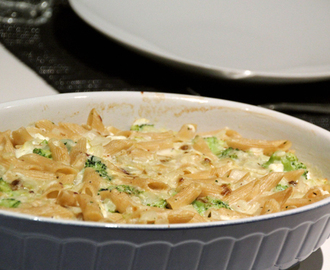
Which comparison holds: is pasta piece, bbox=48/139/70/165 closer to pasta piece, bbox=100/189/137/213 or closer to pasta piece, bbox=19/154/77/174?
pasta piece, bbox=19/154/77/174

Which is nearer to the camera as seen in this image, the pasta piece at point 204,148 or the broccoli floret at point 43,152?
the broccoli floret at point 43,152

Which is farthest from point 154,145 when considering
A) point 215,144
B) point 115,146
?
point 215,144

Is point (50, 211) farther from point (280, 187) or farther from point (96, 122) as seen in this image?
point (280, 187)

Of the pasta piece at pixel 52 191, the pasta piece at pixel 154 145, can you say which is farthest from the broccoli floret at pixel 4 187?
the pasta piece at pixel 154 145

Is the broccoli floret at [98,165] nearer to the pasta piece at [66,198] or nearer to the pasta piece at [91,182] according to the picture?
the pasta piece at [91,182]

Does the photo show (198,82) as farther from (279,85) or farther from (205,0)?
(205,0)

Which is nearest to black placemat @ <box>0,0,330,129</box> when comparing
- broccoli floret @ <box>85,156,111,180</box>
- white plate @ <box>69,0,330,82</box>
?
white plate @ <box>69,0,330,82</box>
